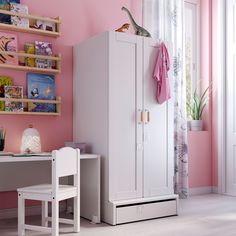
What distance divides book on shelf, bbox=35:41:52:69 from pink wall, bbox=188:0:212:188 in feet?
7.19

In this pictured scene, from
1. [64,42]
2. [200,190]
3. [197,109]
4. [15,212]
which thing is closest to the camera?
[15,212]

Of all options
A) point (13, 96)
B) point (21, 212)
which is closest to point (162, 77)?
point (13, 96)

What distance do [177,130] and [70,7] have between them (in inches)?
75.8

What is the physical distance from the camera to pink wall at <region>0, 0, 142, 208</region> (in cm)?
365

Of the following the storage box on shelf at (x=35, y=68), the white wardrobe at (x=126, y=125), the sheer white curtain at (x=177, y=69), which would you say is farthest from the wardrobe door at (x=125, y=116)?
the sheer white curtain at (x=177, y=69)

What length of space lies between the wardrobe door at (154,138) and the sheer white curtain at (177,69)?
82cm

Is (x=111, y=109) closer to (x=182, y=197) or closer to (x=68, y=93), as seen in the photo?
(x=68, y=93)

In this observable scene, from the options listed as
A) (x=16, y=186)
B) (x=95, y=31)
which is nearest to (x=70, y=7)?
(x=95, y=31)

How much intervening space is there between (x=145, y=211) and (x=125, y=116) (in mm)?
905

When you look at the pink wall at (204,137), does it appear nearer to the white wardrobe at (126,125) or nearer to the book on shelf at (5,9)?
the white wardrobe at (126,125)

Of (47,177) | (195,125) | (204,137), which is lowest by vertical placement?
(47,177)

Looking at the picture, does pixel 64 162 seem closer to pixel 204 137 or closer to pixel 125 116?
pixel 125 116

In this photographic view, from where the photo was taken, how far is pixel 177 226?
3.29 m

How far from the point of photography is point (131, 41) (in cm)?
358
